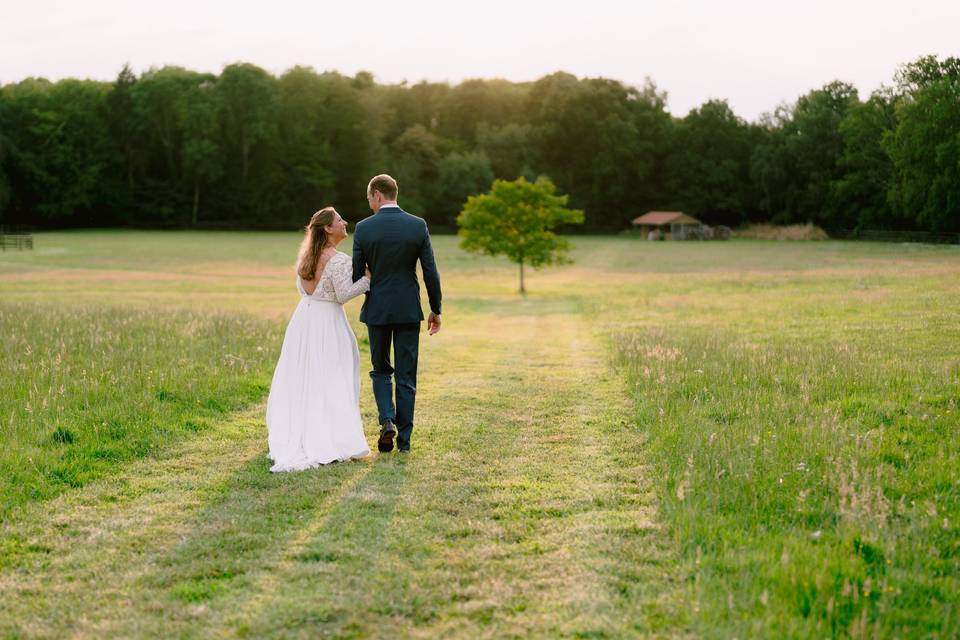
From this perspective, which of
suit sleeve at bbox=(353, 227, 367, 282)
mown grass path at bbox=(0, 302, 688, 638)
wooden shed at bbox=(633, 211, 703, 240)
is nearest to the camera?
mown grass path at bbox=(0, 302, 688, 638)

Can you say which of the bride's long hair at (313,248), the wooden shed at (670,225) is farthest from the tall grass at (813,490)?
the wooden shed at (670,225)

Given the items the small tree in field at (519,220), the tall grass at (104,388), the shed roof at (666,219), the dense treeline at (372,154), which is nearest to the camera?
the tall grass at (104,388)

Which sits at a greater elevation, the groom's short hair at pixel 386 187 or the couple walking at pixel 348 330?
the groom's short hair at pixel 386 187

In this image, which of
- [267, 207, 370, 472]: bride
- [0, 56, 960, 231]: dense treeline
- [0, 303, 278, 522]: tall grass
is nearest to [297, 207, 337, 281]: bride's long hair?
[267, 207, 370, 472]: bride

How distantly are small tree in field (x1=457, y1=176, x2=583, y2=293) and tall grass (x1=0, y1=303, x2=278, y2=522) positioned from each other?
21.1 m

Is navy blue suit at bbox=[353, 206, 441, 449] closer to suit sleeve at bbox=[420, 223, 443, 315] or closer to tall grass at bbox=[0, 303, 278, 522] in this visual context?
suit sleeve at bbox=[420, 223, 443, 315]

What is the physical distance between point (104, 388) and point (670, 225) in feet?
298

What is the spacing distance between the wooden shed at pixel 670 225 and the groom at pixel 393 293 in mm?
86972

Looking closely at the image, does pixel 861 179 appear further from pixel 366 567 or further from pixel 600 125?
pixel 366 567

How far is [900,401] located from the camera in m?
8.99

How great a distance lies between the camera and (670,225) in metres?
95.9

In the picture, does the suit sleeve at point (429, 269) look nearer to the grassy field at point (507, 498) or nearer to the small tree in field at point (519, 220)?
the grassy field at point (507, 498)

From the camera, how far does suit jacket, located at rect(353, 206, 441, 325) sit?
311 inches

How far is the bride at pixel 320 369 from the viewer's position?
7.68 metres
